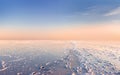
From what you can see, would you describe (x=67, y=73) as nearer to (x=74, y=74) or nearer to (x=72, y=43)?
(x=74, y=74)

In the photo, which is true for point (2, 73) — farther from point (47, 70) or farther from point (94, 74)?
point (94, 74)

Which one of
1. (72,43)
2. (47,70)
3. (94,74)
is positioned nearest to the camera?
(94,74)

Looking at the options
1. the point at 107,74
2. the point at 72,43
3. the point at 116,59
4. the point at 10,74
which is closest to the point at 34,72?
the point at 10,74

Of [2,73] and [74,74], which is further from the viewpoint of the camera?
[2,73]

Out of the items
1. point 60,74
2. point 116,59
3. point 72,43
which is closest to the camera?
point 60,74

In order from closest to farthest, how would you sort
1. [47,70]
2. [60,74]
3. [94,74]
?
[94,74] → [60,74] → [47,70]

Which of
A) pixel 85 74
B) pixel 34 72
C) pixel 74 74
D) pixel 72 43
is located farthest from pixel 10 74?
pixel 72 43

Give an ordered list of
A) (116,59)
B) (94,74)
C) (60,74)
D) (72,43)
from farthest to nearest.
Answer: (72,43)
(116,59)
(60,74)
(94,74)

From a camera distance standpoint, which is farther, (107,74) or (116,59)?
(116,59)
